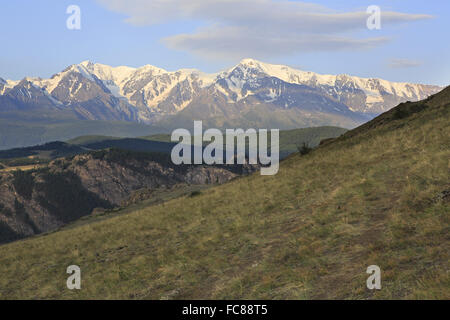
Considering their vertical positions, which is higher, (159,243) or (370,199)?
(370,199)

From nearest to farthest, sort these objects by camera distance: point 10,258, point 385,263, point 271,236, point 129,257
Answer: point 385,263 < point 271,236 < point 129,257 < point 10,258

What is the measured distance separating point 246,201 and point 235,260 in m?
9.86

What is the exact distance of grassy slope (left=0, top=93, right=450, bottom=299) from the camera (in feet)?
46.5

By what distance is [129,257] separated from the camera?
22859 mm

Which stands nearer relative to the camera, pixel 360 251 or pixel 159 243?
pixel 360 251

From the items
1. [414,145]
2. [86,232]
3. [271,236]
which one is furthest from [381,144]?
[86,232]

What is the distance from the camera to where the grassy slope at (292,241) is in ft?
46.5

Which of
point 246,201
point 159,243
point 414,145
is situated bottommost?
point 159,243

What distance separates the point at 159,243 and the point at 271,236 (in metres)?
6.93

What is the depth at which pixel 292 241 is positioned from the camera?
18141 millimetres

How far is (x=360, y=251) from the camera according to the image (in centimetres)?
1556

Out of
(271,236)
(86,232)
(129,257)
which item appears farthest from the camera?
(86,232)

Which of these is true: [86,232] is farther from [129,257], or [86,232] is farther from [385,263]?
[385,263]
